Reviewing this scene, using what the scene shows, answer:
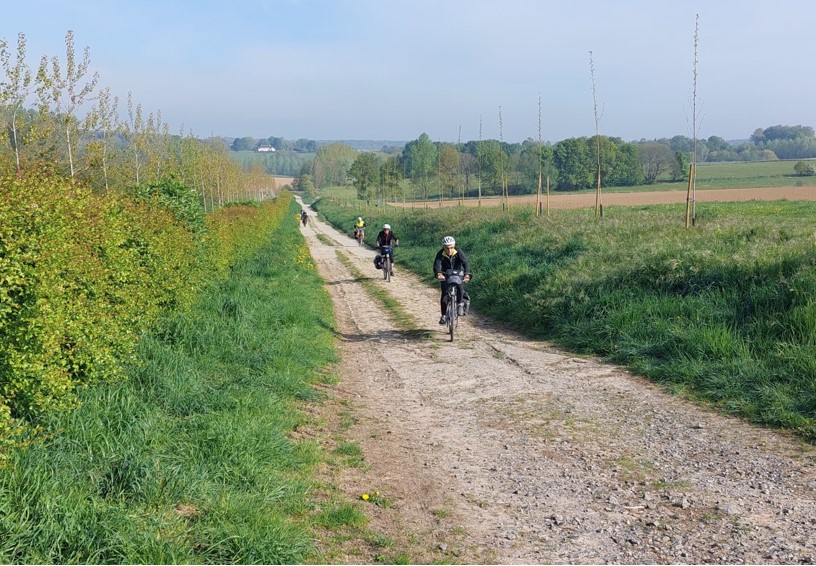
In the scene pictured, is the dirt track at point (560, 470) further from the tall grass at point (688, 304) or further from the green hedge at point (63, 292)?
the green hedge at point (63, 292)

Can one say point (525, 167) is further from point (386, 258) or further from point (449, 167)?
point (386, 258)

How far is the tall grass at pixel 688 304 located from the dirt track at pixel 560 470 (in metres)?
0.61

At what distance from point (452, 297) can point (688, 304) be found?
3709mm

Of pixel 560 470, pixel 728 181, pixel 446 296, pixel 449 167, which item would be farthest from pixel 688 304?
pixel 728 181

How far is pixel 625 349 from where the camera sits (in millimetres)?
10148

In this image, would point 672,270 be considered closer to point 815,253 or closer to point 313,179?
point 815,253

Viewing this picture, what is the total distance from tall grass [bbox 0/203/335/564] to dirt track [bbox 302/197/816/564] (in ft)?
1.86

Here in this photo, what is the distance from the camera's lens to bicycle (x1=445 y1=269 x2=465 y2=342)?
38.9 feet

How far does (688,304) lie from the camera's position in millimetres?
10852

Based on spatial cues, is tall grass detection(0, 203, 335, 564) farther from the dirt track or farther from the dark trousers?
the dark trousers

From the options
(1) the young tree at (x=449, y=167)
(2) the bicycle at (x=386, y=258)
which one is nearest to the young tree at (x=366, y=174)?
(1) the young tree at (x=449, y=167)

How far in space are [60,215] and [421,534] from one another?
3.84m

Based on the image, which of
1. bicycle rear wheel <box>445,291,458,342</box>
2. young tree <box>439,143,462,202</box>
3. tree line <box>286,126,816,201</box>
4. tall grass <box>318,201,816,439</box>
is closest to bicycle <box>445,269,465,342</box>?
bicycle rear wheel <box>445,291,458,342</box>

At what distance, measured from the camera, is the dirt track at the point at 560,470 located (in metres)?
4.62
